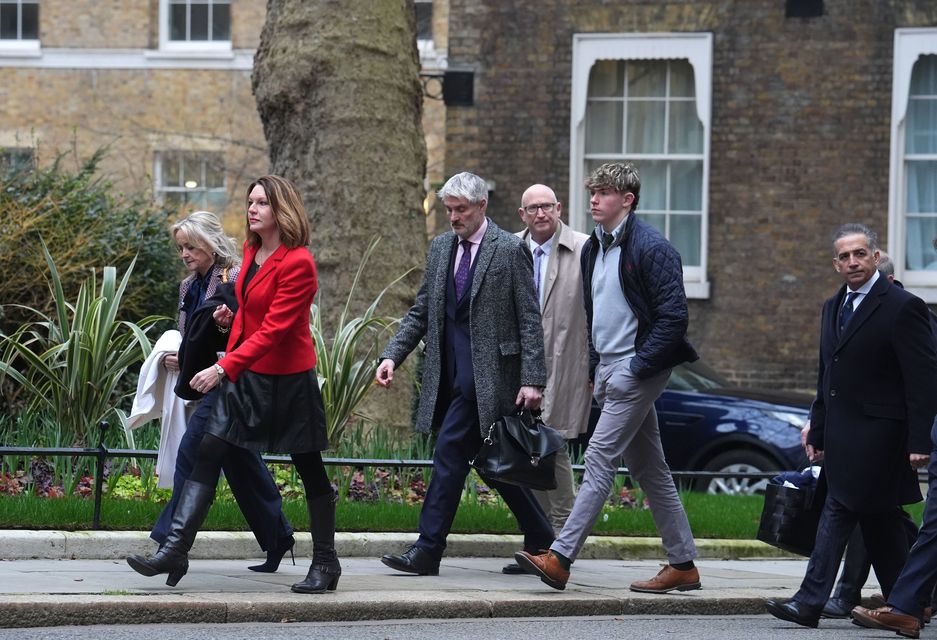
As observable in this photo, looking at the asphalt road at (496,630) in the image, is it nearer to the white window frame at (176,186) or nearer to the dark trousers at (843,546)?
the dark trousers at (843,546)

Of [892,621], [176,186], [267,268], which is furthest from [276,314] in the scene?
[176,186]

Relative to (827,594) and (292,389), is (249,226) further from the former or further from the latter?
(827,594)

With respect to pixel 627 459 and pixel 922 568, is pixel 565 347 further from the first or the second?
pixel 922 568

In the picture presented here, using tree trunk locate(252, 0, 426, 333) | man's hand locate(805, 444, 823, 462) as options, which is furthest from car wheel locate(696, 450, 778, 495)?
man's hand locate(805, 444, 823, 462)

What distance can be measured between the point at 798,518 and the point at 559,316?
5.71 ft

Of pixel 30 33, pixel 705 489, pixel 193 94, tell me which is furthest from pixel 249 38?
pixel 705 489

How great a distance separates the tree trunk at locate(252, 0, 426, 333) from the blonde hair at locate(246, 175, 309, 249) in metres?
4.89

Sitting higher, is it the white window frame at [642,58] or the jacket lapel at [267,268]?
the white window frame at [642,58]

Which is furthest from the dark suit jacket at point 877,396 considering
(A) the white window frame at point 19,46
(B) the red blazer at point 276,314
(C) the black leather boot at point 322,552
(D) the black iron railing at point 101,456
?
(A) the white window frame at point 19,46

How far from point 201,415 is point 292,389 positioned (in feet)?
1.93

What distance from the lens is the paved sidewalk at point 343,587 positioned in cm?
667

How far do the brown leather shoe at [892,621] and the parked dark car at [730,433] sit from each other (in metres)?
5.73

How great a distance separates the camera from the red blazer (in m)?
7.01

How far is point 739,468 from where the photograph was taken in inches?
515
